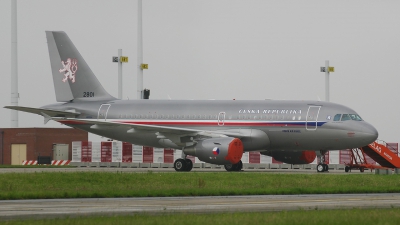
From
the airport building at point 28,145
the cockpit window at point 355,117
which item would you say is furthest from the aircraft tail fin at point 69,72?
the cockpit window at point 355,117

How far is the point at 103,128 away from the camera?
2116 inches

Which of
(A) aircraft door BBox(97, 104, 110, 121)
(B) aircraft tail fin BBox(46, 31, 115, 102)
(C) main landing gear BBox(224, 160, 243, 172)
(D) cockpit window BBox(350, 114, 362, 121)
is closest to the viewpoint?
(D) cockpit window BBox(350, 114, 362, 121)

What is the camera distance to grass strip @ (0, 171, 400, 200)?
30089mm

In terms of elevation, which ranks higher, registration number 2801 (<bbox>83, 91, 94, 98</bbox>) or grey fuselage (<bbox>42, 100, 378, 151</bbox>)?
registration number 2801 (<bbox>83, 91, 94, 98</bbox>)

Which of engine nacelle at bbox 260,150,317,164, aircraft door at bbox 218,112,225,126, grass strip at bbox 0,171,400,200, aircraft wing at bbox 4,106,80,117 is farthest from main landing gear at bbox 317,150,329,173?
aircraft wing at bbox 4,106,80,117

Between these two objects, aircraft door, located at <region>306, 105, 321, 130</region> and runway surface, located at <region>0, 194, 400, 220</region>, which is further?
aircraft door, located at <region>306, 105, 321, 130</region>

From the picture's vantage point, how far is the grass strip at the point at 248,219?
63.7ft

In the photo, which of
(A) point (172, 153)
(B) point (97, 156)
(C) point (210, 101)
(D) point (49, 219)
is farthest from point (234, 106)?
(D) point (49, 219)

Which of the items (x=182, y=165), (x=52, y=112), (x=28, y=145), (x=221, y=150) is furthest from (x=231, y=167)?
(x=28, y=145)

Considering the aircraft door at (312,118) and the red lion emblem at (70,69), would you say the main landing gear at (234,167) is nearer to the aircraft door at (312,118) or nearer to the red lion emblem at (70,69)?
the aircraft door at (312,118)

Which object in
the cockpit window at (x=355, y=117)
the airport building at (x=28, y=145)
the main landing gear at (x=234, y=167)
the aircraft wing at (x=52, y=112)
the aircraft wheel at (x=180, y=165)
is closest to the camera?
the cockpit window at (x=355, y=117)

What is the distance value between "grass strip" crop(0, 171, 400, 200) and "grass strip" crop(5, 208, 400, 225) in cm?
887

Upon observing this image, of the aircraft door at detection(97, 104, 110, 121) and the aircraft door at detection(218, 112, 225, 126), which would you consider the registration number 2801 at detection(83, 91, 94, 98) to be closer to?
the aircraft door at detection(97, 104, 110, 121)

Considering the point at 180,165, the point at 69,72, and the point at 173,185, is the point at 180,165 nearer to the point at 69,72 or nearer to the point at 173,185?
the point at 69,72
